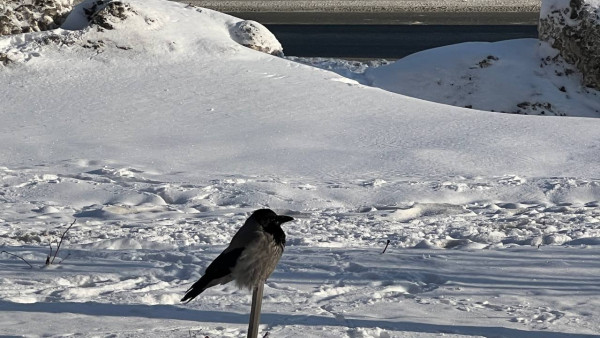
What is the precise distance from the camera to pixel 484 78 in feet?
34.8

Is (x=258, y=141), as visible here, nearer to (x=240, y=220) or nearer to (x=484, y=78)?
(x=240, y=220)

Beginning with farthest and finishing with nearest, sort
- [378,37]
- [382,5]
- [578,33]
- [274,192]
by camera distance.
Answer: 1. [382,5]
2. [378,37]
3. [578,33]
4. [274,192]

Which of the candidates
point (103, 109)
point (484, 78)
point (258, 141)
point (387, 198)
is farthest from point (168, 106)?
point (484, 78)

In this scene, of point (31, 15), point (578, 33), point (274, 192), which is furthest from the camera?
point (578, 33)

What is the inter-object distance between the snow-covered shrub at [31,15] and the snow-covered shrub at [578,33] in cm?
518

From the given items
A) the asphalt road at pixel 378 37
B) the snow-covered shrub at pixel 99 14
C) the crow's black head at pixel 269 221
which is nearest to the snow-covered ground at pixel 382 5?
the asphalt road at pixel 378 37

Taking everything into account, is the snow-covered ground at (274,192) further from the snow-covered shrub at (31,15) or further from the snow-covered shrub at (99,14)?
the snow-covered shrub at (31,15)

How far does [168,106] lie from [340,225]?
10.4ft

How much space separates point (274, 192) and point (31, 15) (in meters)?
4.49

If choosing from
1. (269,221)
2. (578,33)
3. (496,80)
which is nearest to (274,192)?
(269,221)

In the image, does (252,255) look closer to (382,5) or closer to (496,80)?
(496,80)

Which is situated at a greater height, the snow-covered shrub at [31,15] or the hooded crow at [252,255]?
the hooded crow at [252,255]

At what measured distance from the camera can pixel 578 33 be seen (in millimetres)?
10375

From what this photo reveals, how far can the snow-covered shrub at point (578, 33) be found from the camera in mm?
10305
